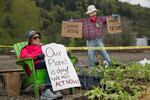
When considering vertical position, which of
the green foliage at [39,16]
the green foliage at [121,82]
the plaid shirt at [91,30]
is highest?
the green foliage at [39,16]

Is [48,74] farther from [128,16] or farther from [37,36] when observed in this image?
[128,16]

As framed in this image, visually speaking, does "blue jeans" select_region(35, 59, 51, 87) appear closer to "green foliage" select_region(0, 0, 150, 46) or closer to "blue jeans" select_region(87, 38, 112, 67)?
"blue jeans" select_region(87, 38, 112, 67)

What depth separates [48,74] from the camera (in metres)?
9.04

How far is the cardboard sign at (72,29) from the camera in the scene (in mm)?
12295

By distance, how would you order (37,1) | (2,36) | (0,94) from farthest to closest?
(37,1), (2,36), (0,94)

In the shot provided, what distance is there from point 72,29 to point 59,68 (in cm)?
337

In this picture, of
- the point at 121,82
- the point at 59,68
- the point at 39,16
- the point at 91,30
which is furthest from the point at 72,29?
the point at 39,16

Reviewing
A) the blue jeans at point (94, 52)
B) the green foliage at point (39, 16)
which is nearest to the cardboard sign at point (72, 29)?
the blue jeans at point (94, 52)

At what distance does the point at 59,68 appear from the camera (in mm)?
9195

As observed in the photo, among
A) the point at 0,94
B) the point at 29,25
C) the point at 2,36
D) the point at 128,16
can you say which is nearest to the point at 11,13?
the point at 29,25

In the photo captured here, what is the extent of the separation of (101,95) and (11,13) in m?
49.3

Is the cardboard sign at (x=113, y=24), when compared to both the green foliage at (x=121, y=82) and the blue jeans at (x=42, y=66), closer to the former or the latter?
the green foliage at (x=121, y=82)

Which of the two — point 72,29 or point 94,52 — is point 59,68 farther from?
point 72,29

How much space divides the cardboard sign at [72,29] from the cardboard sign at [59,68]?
2.95 meters
